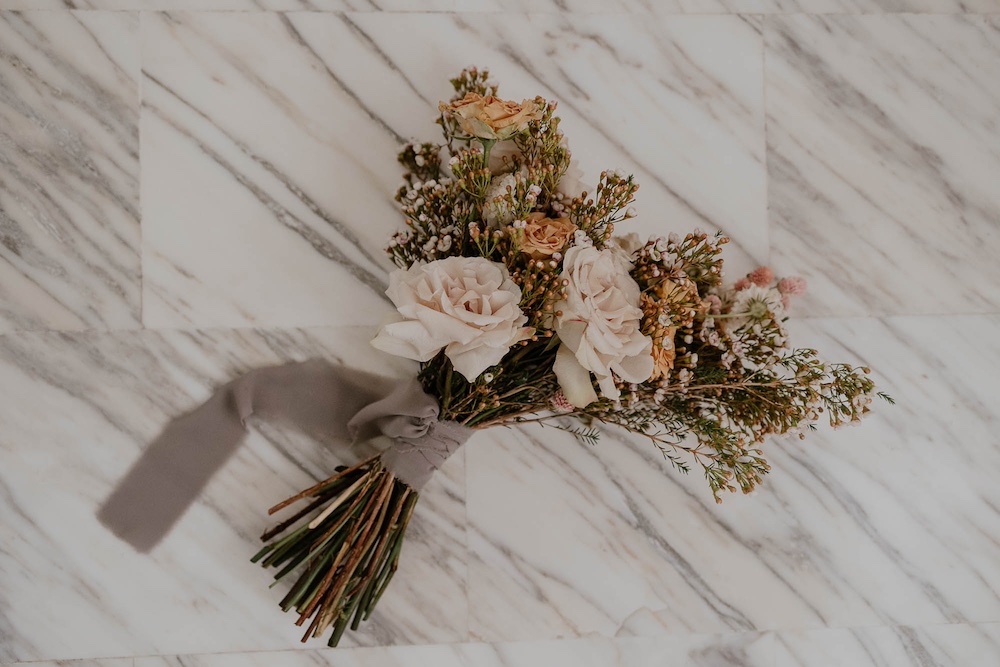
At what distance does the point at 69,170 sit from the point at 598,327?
34.7 inches

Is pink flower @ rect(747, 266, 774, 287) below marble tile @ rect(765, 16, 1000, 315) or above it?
below

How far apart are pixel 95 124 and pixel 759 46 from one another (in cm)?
109

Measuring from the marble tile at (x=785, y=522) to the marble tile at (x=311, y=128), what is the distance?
386 mm

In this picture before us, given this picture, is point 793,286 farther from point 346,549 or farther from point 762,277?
point 346,549

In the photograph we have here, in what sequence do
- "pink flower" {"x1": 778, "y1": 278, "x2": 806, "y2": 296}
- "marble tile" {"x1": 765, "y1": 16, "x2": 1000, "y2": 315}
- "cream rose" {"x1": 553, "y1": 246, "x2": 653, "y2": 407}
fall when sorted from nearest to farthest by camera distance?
"cream rose" {"x1": 553, "y1": 246, "x2": 653, "y2": 407} → "pink flower" {"x1": 778, "y1": 278, "x2": 806, "y2": 296} → "marble tile" {"x1": 765, "y1": 16, "x2": 1000, "y2": 315}

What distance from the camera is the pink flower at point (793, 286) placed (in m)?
1.09

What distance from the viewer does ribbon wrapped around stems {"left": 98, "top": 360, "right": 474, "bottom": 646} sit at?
1036 mm

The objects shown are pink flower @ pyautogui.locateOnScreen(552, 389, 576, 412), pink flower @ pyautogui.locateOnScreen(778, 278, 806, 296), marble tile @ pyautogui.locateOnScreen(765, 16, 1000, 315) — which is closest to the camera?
pink flower @ pyautogui.locateOnScreen(552, 389, 576, 412)

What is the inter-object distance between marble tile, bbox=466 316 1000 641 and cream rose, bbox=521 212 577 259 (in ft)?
1.30

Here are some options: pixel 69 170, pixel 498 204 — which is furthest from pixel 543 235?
pixel 69 170

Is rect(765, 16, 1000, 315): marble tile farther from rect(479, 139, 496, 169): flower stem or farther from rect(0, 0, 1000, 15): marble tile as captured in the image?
rect(479, 139, 496, 169): flower stem

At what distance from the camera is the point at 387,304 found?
1.15 m

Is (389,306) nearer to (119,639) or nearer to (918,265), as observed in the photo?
(119,639)

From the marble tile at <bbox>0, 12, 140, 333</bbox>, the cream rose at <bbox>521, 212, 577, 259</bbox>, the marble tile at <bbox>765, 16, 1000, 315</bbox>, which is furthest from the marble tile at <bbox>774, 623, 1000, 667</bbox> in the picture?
the marble tile at <bbox>0, 12, 140, 333</bbox>
